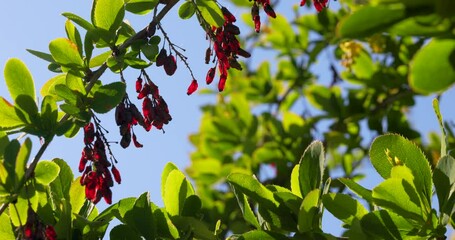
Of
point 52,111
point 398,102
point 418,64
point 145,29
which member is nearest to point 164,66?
point 145,29

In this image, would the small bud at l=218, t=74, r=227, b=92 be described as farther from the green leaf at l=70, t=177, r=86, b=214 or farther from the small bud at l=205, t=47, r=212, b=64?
the green leaf at l=70, t=177, r=86, b=214

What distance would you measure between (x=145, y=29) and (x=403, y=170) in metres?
0.70


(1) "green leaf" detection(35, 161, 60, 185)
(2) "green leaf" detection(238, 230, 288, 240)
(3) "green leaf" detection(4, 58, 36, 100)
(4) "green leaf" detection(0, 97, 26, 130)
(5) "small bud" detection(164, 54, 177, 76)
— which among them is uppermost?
(5) "small bud" detection(164, 54, 177, 76)

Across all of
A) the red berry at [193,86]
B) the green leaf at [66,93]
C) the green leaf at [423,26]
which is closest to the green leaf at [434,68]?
the green leaf at [423,26]

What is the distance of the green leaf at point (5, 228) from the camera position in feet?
5.19

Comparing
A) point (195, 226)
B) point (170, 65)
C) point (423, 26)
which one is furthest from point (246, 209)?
point (423, 26)

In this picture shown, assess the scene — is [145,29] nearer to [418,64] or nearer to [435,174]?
[435,174]

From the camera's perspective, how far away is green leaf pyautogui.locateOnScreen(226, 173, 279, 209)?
4.76 ft

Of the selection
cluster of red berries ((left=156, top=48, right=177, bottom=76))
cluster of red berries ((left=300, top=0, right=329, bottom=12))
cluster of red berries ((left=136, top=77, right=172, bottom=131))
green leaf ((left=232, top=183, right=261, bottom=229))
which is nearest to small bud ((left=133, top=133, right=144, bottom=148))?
cluster of red berries ((left=136, top=77, right=172, bottom=131))

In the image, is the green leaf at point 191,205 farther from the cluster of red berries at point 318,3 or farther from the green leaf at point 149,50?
the cluster of red berries at point 318,3

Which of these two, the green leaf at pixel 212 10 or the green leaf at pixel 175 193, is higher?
the green leaf at pixel 212 10

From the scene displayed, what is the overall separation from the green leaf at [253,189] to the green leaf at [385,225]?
200 millimetres

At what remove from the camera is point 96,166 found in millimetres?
1755

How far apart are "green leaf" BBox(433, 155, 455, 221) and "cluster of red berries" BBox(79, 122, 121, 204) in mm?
723
